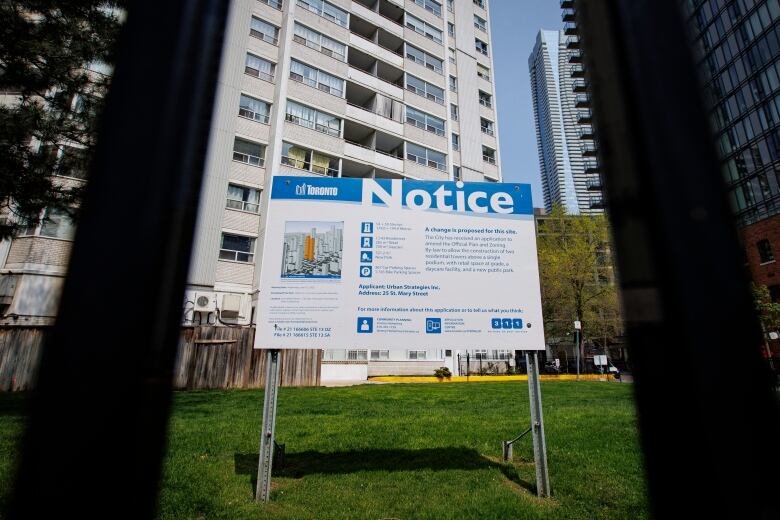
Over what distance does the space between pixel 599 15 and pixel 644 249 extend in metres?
0.38

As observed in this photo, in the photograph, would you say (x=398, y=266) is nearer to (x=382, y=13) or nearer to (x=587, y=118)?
(x=587, y=118)

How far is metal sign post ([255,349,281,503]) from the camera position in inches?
125

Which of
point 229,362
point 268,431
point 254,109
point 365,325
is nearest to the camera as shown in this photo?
Answer: point 268,431

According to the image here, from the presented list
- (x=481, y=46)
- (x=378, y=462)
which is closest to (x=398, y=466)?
(x=378, y=462)

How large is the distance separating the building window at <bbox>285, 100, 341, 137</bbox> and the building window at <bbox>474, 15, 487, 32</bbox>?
2074cm

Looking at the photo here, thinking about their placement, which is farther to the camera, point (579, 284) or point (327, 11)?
point (579, 284)

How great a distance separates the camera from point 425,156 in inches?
1059

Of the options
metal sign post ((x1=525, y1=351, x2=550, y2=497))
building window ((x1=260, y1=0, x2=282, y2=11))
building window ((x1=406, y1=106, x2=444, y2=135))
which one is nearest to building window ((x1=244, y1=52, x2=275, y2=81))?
building window ((x1=260, y1=0, x2=282, y2=11))

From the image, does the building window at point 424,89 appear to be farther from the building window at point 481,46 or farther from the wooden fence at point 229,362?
the wooden fence at point 229,362

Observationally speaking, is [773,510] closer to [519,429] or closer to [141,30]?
[141,30]

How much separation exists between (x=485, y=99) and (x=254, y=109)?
21069 millimetres

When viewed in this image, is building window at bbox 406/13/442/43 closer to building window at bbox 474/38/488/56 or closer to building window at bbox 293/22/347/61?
building window at bbox 474/38/488/56

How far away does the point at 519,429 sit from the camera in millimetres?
5645

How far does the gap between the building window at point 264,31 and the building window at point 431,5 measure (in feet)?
43.5
